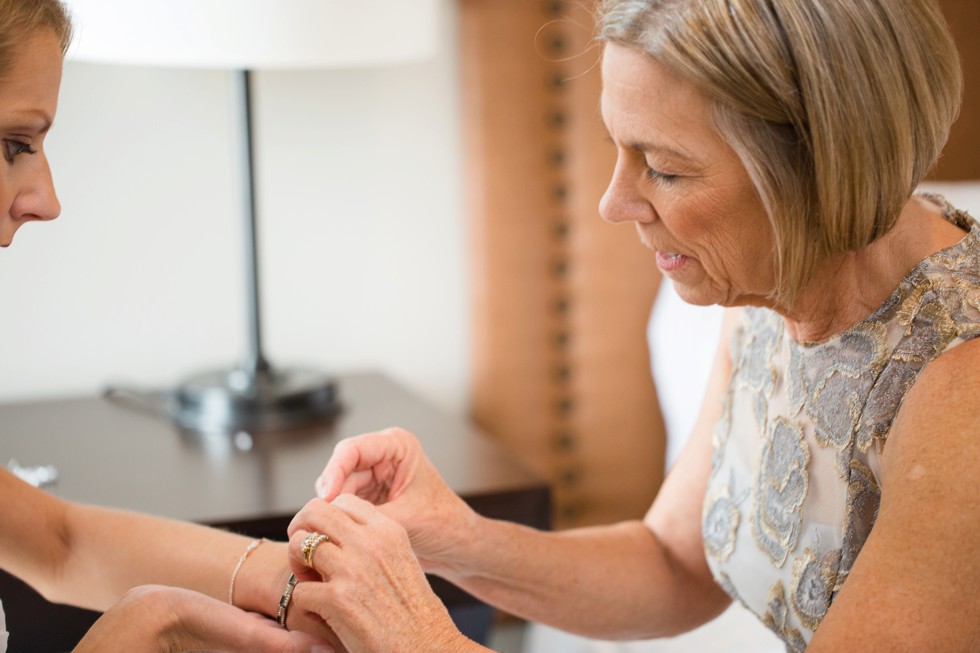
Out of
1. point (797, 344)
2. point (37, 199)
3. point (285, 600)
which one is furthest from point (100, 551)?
point (797, 344)

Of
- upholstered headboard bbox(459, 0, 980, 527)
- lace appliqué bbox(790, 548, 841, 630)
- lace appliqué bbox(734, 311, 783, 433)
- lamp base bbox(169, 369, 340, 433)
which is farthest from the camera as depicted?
upholstered headboard bbox(459, 0, 980, 527)

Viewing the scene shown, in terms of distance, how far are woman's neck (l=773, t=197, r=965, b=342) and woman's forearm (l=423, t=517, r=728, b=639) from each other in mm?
343

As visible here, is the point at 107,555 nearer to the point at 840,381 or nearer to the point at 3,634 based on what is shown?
the point at 3,634

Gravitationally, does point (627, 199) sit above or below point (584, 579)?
above

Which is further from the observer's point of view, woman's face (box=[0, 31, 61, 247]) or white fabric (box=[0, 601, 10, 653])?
white fabric (box=[0, 601, 10, 653])

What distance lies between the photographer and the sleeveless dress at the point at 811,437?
892 millimetres

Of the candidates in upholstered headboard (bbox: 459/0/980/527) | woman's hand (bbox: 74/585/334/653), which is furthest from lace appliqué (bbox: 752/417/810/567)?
upholstered headboard (bbox: 459/0/980/527)

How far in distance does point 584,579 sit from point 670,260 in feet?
1.18

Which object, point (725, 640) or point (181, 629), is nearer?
point (181, 629)

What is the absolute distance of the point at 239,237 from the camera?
1725 mm

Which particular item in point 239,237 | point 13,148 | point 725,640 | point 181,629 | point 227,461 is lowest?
point 725,640

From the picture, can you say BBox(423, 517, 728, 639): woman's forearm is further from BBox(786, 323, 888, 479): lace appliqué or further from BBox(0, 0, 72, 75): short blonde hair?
BBox(0, 0, 72, 75): short blonde hair

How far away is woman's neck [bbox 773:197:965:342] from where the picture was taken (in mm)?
923

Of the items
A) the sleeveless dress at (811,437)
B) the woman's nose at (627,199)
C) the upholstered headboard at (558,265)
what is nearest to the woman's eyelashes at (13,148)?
the woman's nose at (627,199)
